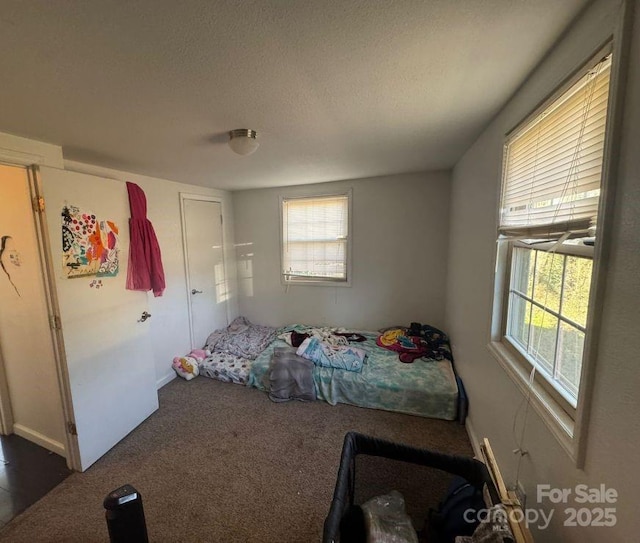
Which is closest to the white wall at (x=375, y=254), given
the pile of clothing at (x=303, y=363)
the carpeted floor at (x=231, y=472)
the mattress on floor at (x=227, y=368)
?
the pile of clothing at (x=303, y=363)

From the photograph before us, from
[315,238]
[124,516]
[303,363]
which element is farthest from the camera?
[315,238]

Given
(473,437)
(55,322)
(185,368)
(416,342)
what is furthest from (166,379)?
(473,437)

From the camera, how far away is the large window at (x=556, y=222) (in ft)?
2.85

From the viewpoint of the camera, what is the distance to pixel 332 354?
9.16 ft

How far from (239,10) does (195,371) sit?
124 inches

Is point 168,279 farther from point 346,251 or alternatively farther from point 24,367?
point 346,251

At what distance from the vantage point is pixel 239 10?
2.53ft

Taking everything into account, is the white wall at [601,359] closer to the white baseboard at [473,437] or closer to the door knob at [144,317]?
the white baseboard at [473,437]

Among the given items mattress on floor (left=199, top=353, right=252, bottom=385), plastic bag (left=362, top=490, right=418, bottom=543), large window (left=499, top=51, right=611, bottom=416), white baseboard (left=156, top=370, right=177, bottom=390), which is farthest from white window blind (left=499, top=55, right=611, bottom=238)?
white baseboard (left=156, top=370, right=177, bottom=390)

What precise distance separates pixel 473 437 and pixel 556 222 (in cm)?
174

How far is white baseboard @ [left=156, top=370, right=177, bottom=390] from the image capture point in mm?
2820

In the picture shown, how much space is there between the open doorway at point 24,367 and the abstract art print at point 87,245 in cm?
15

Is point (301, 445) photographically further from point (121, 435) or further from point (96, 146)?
point (96, 146)

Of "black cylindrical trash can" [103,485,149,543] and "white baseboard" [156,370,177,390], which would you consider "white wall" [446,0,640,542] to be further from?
"white baseboard" [156,370,177,390]
